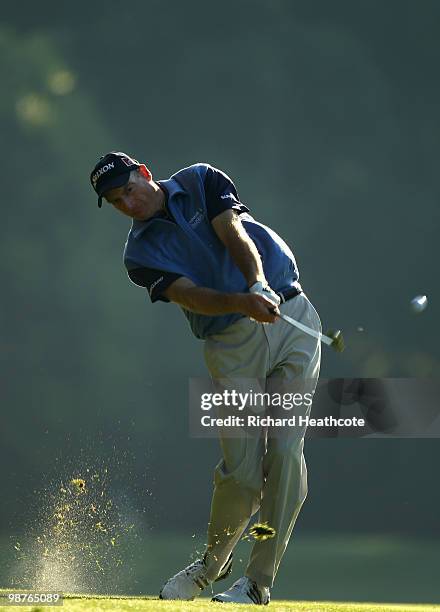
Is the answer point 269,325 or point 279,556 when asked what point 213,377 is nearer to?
point 269,325

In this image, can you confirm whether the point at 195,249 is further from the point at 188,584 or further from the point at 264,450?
the point at 188,584

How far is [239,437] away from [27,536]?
3.62ft

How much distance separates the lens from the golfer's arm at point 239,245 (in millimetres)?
3537

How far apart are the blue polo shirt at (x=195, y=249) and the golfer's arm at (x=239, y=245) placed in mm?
42

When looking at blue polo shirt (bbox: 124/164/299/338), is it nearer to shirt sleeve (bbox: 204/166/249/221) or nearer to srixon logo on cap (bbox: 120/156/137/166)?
shirt sleeve (bbox: 204/166/249/221)

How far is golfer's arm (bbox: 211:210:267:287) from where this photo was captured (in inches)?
139

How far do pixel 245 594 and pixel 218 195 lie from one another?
133 centimetres

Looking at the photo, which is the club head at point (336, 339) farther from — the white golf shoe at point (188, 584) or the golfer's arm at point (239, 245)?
the white golf shoe at point (188, 584)

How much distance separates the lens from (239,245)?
142 inches

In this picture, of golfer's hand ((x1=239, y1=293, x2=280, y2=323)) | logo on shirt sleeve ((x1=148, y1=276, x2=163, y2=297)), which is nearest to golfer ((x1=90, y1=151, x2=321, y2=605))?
logo on shirt sleeve ((x1=148, y1=276, x2=163, y2=297))

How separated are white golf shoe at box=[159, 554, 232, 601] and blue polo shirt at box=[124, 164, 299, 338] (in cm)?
82

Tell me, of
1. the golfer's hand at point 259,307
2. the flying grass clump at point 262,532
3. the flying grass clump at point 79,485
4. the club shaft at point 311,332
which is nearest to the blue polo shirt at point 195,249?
the club shaft at point 311,332

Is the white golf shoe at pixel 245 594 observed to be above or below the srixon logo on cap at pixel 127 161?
below

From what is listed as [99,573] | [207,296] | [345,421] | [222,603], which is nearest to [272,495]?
[222,603]
